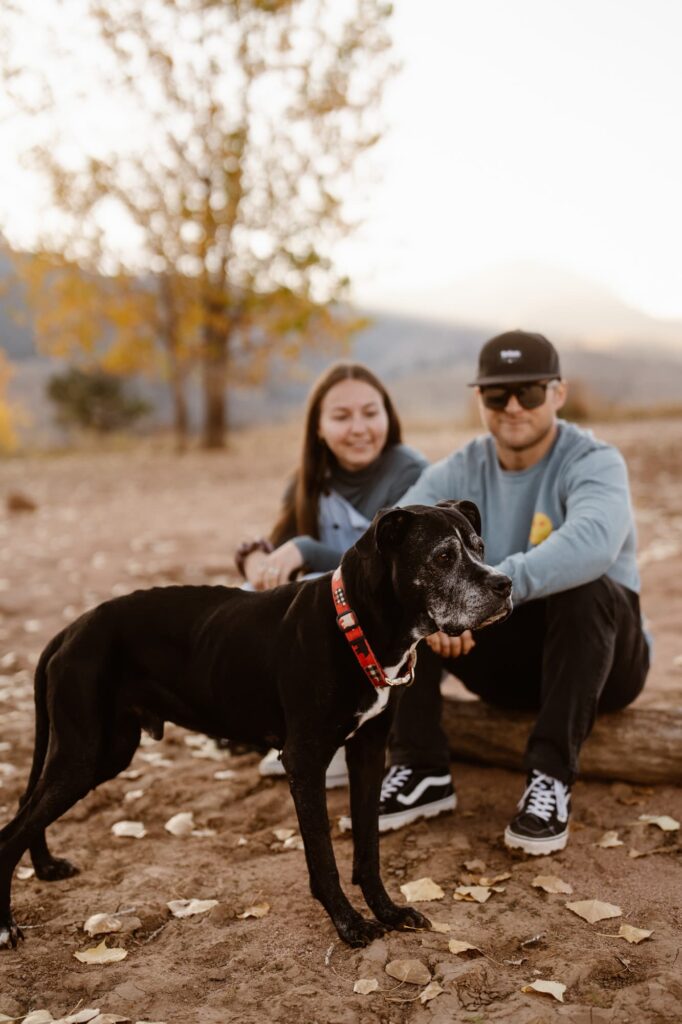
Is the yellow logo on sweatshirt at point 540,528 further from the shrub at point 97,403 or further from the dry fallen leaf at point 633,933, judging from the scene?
the shrub at point 97,403

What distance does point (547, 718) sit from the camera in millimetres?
3215

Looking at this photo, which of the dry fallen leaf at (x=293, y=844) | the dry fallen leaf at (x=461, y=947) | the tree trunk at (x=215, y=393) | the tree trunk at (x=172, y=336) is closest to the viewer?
the dry fallen leaf at (x=461, y=947)

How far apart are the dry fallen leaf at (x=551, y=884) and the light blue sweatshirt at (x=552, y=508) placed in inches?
37.5

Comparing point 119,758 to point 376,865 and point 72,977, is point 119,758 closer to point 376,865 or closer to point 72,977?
point 72,977

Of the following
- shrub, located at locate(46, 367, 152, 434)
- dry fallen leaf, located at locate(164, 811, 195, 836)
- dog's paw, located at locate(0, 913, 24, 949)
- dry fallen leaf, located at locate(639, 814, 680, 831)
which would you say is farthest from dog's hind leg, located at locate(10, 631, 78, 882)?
shrub, located at locate(46, 367, 152, 434)

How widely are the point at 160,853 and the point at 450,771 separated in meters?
1.25

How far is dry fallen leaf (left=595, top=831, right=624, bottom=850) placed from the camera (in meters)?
3.16

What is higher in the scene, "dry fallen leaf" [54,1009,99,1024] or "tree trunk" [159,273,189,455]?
"tree trunk" [159,273,189,455]

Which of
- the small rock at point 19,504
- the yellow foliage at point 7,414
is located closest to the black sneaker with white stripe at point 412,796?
the small rock at point 19,504

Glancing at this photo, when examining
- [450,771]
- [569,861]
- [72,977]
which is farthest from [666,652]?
[72,977]

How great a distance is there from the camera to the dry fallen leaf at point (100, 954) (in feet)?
8.53

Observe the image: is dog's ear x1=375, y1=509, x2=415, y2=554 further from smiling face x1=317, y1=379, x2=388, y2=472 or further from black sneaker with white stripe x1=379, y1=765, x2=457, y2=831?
smiling face x1=317, y1=379, x2=388, y2=472

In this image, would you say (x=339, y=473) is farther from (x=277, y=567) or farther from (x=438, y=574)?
Answer: (x=438, y=574)

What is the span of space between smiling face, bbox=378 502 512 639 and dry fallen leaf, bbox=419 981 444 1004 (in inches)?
38.0
